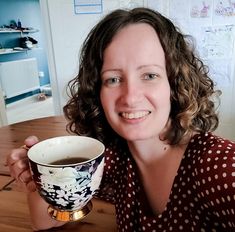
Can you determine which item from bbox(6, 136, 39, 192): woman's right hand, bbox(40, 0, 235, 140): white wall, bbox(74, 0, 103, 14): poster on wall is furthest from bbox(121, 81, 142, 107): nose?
bbox(74, 0, 103, 14): poster on wall

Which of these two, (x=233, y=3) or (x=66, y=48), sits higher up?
(x=233, y=3)

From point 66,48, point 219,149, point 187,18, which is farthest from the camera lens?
point 66,48

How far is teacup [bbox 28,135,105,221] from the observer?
17.2 inches

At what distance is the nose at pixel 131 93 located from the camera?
61 centimetres

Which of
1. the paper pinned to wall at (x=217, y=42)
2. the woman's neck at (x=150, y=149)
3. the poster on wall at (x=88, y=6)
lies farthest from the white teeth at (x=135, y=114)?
the poster on wall at (x=88, y=6)

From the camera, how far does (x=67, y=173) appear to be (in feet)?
1.41

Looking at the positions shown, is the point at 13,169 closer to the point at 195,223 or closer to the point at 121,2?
the point at 195,223

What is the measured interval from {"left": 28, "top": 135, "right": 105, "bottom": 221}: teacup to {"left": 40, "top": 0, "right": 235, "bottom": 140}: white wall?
2093 millimetres

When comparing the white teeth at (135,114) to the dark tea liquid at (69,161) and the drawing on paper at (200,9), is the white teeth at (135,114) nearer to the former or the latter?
the dark tea liquid at (69,161)

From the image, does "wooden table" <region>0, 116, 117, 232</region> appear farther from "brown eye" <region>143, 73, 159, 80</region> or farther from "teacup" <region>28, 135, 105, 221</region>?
"brown eye" <region>143, 73, 159, 80</region>

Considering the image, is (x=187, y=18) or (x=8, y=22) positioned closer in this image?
(x=187, y=18)

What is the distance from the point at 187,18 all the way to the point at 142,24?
6.11 feet

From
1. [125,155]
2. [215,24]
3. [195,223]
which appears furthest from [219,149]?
[215,24]

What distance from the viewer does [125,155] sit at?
2.61 feet
